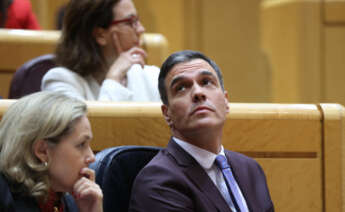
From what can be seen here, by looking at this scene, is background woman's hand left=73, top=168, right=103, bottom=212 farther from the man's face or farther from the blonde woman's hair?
the man's face

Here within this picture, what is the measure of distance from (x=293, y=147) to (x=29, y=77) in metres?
0.71

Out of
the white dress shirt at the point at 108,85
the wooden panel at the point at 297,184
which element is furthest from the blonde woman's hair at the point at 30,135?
the white dress shirt at the point at 108,85

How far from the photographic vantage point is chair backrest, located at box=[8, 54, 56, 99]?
1.43 m

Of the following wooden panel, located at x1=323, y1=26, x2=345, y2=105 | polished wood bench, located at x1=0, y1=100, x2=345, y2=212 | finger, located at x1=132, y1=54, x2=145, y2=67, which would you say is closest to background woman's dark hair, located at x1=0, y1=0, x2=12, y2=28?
finger, located at x1=132, y1=54, x2=145, y2=67

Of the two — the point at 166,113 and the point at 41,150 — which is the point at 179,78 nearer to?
the point at 166,113

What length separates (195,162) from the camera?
0.88 meters

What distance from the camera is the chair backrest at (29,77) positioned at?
56.1 inches

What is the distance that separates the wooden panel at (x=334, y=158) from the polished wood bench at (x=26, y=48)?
754mm

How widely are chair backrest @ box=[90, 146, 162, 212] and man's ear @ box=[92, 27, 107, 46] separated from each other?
56 centimetres

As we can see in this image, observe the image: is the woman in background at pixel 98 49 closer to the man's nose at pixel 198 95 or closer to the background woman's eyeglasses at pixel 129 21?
the background woman's eyeglasses at pixel 129 21

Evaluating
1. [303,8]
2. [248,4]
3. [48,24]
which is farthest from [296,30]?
[48,24]

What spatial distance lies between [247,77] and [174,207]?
1.60 meters

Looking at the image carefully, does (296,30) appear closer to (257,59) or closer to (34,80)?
(257,59)

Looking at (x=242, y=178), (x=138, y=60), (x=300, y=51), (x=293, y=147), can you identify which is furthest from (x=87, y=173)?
(x=300, y=51)
